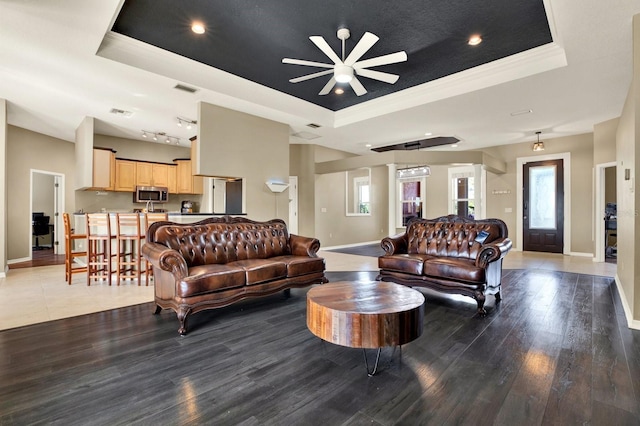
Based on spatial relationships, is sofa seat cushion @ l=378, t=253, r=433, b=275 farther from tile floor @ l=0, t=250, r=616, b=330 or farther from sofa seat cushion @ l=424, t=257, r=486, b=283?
tile floor @ l=0, t=250, r=616, b=330

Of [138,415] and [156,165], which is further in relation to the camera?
[156,165]

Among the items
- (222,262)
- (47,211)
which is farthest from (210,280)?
(47,211)

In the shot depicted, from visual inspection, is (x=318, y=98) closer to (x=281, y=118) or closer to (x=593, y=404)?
(x=281, y=118)

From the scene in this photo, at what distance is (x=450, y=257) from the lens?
411cm

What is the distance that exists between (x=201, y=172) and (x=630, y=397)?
545cm

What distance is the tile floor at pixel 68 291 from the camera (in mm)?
3361

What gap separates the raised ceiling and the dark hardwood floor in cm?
318

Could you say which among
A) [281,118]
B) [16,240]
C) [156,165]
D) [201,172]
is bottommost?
[16,240]

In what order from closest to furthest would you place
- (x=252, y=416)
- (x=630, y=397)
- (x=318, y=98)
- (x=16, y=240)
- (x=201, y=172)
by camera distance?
(x=252, y=416)
(x=630, y=397)
(x=201, y=172)
(x=318, y=98)
(x=16, y=240)

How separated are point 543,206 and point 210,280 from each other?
8.48 meters

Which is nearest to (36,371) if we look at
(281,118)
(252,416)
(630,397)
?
(252,416)

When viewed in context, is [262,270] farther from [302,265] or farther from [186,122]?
[186,122]

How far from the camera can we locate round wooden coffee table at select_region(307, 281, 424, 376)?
2.00m

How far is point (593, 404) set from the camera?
1758 mm
